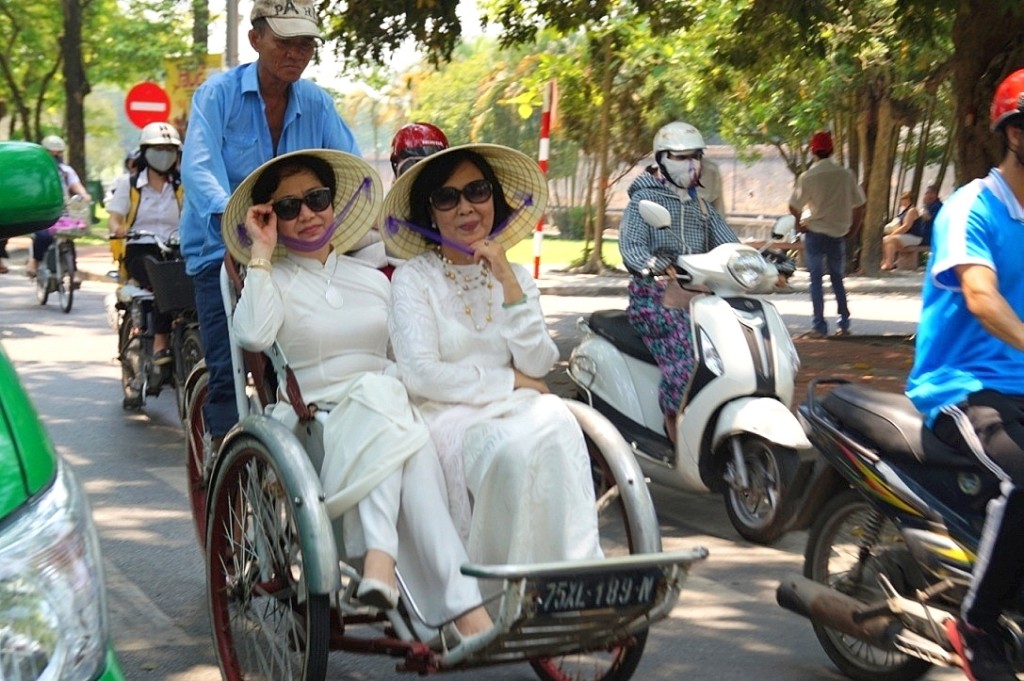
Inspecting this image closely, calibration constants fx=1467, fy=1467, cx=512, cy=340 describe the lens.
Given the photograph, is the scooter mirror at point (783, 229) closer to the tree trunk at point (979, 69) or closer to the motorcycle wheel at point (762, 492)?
the motorcycle wheel at point (762, 492)

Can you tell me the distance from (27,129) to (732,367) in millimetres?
37940

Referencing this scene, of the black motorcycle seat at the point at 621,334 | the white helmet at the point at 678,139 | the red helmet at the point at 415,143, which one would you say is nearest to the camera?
the red helmet at the point at 415,143

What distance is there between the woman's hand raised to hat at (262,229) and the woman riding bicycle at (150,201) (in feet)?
18.2

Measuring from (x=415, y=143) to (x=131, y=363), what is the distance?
159 inches

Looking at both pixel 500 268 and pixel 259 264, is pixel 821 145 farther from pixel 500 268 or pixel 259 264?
pixel 259 264

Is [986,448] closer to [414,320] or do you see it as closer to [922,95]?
[414,320]

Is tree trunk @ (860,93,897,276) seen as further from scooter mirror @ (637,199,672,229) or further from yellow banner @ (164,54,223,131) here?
scooter mirror @ (637,199,672,229)

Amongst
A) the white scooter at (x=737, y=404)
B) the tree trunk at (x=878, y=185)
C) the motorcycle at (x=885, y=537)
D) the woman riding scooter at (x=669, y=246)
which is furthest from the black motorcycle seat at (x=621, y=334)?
the tree trunk at (x=878, y=185)

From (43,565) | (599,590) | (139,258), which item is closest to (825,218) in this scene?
(139,258)

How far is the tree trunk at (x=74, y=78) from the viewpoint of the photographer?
2956 cm

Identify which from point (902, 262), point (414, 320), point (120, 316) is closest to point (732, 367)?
point (414, 320)

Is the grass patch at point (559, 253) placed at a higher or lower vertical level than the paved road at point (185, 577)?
lower

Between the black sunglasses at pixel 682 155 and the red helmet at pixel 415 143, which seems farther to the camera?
the black sunglasses at pixel 682 155

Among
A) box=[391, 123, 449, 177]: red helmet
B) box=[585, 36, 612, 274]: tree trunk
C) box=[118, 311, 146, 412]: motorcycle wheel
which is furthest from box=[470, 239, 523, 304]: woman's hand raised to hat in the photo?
box=[585, 36, 612, 274]: tree trunk
